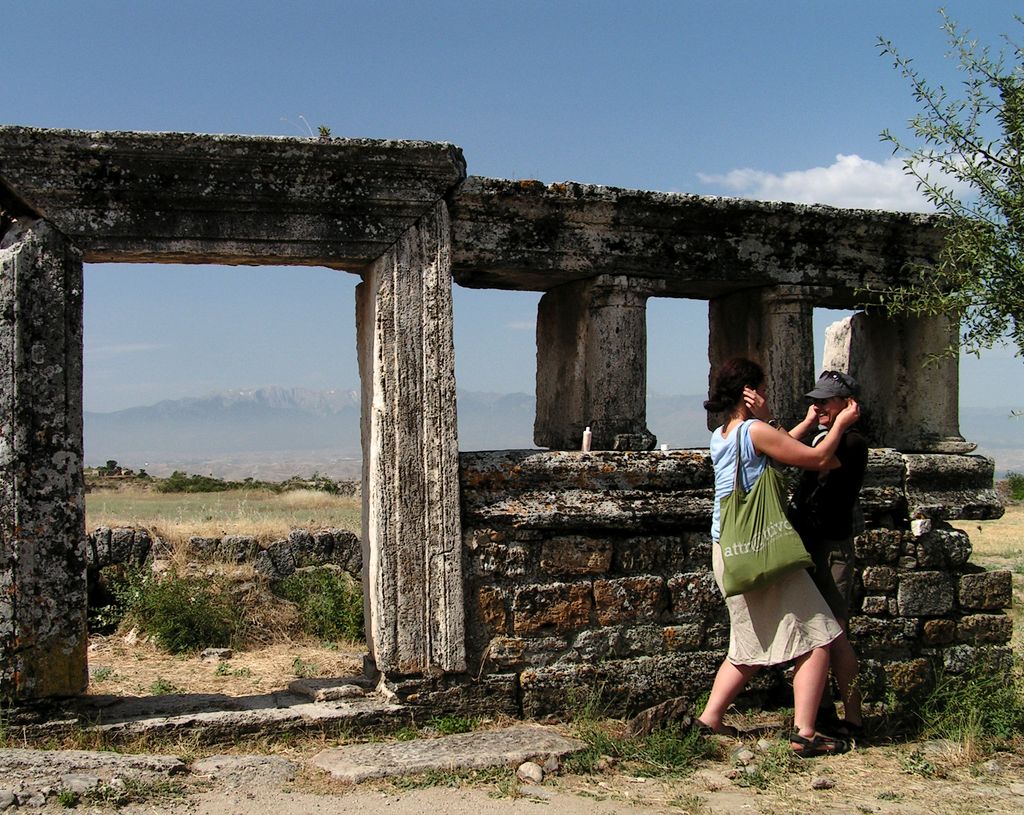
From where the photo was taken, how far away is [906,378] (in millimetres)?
6500

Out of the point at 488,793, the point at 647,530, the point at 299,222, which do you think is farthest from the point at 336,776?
the point at 299,222

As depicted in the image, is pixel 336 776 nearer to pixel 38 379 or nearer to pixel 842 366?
pixel 38 379

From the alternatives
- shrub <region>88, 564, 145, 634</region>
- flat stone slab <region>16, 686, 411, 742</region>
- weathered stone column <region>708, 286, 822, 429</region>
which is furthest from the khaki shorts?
shrub <region>88, 564, 145, 634</region>

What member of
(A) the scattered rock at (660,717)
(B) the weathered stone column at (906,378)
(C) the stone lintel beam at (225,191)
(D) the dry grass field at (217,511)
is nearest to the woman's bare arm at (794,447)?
(A) the scattered rock at (660,717)

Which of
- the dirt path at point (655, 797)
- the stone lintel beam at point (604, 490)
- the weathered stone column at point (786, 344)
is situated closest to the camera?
the dirt path at point (655, 797)

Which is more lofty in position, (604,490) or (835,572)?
(604,490)

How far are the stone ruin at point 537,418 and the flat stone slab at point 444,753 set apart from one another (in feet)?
1.18

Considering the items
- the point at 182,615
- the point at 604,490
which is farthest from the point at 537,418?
the point at 182,615

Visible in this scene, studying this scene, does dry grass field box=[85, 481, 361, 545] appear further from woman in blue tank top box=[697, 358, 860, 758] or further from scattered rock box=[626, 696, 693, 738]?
woman in blue tank top box=[697, 358, 860, 758]

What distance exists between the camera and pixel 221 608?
794 centimetres

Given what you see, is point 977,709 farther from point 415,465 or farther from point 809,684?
point 415,465

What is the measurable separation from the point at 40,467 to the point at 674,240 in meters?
3.43

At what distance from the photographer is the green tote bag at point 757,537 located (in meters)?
4.52

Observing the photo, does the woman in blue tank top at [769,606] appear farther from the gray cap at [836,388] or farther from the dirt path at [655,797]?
the dirt path at [655,797]
